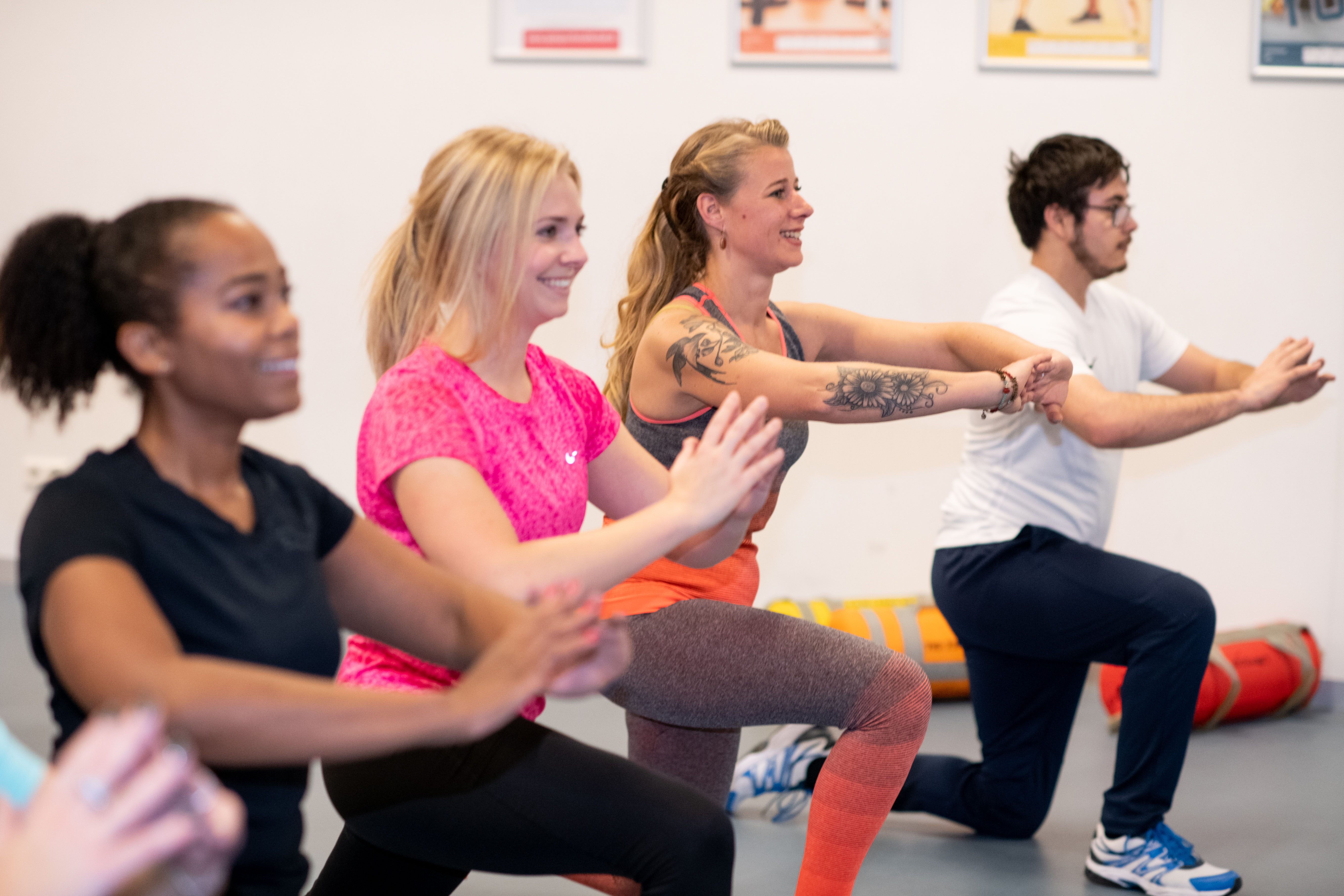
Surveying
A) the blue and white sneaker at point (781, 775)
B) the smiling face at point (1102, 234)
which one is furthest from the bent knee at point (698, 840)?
the smiling face at point (1102, 234)

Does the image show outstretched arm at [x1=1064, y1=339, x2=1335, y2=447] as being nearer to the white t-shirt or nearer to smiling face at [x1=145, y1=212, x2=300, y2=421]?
the white t-shirt

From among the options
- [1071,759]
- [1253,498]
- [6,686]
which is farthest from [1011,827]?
[6,686]

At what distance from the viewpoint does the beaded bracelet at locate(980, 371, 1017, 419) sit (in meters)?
2.19

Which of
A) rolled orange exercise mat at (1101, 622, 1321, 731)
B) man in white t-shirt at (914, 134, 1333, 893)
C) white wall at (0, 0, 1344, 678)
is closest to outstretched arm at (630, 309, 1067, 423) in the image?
man in white t-shirt at (914, 134, 1333, 893)

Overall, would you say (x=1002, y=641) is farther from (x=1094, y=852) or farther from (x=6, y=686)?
(x=6, y=686)

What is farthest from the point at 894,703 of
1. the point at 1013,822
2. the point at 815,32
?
the point at 815,32

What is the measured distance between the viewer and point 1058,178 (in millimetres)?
2875

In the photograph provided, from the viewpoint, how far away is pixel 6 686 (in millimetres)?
3744

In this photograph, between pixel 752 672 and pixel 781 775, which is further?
pixel 781 775

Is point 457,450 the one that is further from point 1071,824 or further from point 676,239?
point 1071,824

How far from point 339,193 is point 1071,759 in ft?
9.92

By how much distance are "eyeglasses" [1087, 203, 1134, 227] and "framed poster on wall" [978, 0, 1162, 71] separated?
121 centimetres

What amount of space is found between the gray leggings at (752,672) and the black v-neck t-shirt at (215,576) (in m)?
0.65

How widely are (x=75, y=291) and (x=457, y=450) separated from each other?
0.49m
